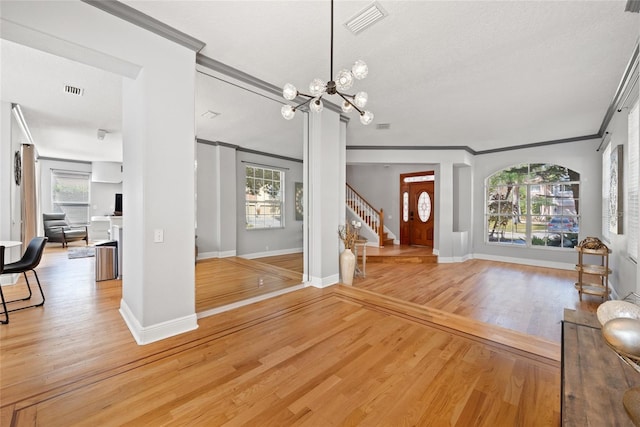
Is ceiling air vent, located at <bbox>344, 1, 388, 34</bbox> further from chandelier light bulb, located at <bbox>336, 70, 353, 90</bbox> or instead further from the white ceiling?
chandelier light bulb, located at <bbox>336, 70, 353, 90</bbox>

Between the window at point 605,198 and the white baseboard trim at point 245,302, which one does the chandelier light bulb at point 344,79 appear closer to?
the white baseboard trim at point 245,302

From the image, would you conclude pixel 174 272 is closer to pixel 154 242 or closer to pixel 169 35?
pixel 154 242

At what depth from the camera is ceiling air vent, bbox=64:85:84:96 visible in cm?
363

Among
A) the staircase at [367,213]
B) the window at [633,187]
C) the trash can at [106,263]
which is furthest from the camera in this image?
the staircase at [367,213]

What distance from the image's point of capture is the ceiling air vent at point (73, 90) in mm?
3634

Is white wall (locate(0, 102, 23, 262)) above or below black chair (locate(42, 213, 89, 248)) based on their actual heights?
above

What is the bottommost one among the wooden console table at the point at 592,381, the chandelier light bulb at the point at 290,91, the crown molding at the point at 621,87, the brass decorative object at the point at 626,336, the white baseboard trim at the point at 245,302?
the white baseboard trim at the point at 245,302

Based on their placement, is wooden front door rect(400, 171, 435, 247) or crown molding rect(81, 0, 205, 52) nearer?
crown molding rect(81, 0, 205, 52)

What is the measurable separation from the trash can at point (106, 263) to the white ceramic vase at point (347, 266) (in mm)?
3700

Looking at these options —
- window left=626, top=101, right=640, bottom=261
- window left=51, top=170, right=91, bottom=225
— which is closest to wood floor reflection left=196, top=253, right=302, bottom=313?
window left=626, top=101, right=640, bottom=261

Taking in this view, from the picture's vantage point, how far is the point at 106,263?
4312 mm

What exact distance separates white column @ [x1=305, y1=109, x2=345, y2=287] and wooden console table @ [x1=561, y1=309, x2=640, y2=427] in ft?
10.0

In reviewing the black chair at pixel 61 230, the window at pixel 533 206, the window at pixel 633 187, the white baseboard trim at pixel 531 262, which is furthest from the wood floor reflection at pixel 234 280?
the black chair at pixel 61 230

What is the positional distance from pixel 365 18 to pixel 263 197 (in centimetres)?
412
